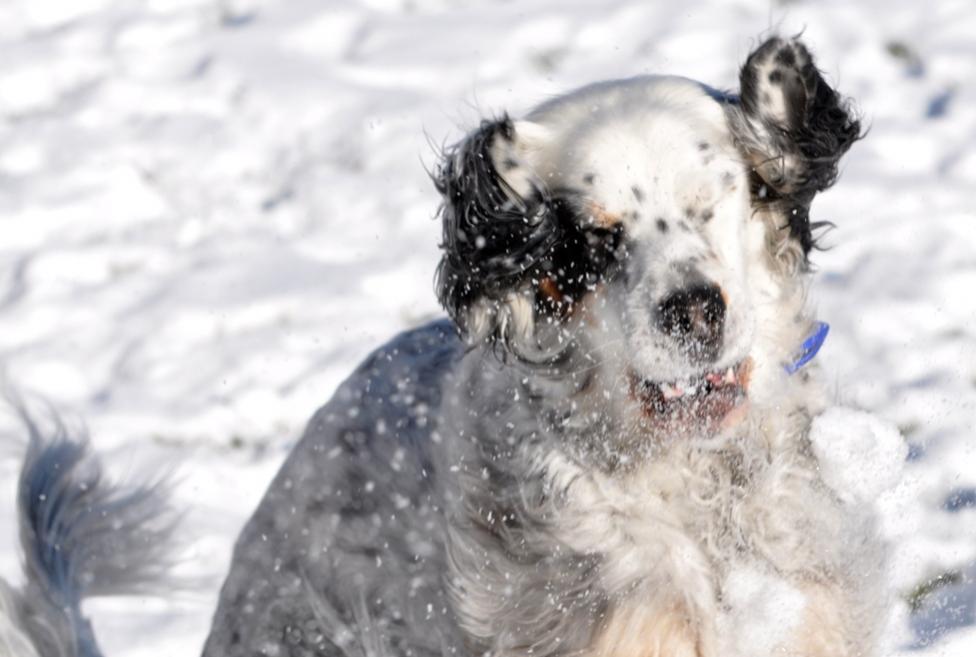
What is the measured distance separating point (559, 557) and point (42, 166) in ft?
14.2

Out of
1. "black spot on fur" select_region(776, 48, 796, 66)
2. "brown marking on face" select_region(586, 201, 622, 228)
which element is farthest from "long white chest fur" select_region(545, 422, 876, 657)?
"black spot on fur" select_region(776, 48, 796, 66)

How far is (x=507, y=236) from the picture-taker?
3.30 metres

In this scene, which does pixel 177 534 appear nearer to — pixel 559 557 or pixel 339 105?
pixel 559 557

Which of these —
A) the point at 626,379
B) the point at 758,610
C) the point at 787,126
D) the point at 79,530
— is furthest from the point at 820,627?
the point at 79,530

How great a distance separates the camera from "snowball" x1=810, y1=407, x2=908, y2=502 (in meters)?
3.54

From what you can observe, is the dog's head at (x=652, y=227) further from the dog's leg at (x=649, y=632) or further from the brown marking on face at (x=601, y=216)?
the dog's leg at (x=649, y=632)

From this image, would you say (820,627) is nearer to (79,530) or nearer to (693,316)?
(693,316)

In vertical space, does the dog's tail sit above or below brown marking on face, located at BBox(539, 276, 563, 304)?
below

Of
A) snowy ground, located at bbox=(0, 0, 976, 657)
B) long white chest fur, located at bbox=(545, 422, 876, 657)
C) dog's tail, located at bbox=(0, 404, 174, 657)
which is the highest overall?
long white chest fur, located at bbox=(545, 422, 876, 657)

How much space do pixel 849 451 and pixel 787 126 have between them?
2.55 ft

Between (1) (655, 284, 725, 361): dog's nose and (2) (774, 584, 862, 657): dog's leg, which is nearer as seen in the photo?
(1) (655, 284, 725, 361): dog's nose

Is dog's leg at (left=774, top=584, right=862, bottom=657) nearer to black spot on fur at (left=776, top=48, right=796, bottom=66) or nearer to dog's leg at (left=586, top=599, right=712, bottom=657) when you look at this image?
dog's leg at (left=586, top=599, right=712, bottom=657)

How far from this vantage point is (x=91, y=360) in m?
5.95

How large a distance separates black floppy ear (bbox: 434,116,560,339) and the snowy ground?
150 cm
